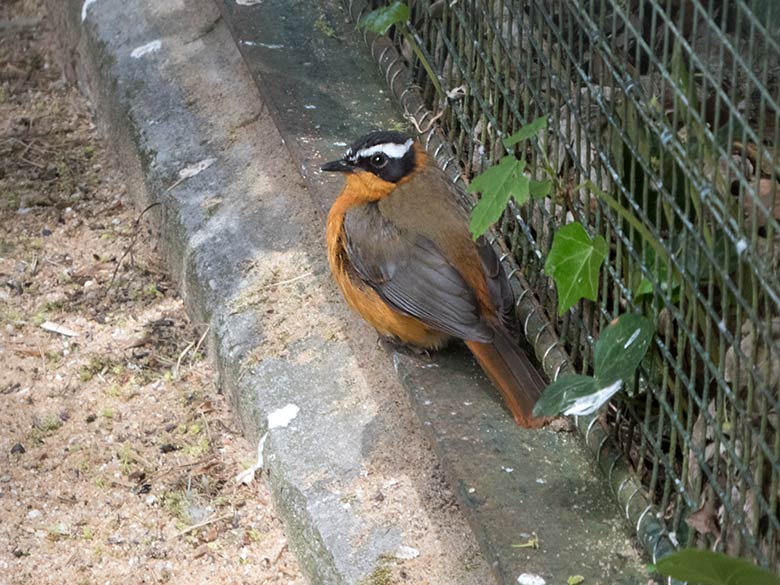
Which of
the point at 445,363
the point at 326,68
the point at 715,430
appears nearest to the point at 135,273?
the point at 326,68

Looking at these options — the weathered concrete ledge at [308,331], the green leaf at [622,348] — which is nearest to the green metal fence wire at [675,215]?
the green leaf at [622,348]

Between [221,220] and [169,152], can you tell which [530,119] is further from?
[169,152]

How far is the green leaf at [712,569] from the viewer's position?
10.7 feet

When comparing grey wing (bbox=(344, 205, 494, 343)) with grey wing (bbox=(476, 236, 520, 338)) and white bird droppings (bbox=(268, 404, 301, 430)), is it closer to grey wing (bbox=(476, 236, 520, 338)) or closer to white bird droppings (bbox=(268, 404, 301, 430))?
grey wing (bbox=(476, 236, 520, 338))

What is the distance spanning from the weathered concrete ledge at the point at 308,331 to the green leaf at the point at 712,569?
27.8 inches

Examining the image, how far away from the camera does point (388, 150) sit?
205 inches

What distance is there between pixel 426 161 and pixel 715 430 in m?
1.99

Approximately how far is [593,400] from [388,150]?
1543 millimetres

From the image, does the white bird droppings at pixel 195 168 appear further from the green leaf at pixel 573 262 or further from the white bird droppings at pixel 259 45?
the green leaf at pixel 573 262

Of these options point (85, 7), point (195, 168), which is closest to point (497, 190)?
point (195, 168)

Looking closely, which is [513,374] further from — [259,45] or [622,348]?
[259,45]

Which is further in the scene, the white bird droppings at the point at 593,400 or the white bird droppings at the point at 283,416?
the white bird droppings at the point at 283,416

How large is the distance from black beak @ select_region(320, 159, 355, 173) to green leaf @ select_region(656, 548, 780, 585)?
227cm

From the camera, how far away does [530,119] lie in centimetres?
483
